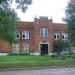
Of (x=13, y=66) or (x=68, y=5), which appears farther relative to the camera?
(x=68, y=5)

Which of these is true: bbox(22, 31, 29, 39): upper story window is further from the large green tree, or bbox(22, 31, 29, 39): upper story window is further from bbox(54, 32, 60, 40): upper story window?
the large green tree

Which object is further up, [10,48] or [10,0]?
[10,0]

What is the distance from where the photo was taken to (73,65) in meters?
36.7

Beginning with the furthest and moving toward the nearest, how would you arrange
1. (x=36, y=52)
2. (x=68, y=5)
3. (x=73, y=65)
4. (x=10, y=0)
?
(x=36, y=52), (x=68, y=5), (x=73, y=65), (x=10, y=0)

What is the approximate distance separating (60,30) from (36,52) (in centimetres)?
885

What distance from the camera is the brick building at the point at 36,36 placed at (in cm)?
7800

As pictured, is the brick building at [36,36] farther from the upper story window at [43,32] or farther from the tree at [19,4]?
the tree at [19,4]

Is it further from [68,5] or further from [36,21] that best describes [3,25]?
[36,21]

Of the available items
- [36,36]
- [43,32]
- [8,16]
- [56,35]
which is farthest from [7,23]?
[56,35]

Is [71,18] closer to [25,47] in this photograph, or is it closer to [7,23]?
[7,23]

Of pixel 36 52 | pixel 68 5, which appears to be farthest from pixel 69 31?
pixel 36 52

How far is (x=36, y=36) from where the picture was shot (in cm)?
7888

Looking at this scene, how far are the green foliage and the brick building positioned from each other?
44919 mm

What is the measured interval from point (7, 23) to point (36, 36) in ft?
157
